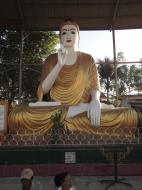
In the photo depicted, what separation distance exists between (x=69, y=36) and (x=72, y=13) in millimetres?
2209

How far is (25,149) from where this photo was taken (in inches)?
253

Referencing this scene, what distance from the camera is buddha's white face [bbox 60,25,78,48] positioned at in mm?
8695

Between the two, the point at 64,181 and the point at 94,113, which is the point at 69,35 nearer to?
the point at 94,113

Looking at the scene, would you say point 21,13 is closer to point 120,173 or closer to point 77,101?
point 77,101

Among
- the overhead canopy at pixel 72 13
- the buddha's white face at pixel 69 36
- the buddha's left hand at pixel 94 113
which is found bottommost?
the buddha's left hand at pixel 94 113

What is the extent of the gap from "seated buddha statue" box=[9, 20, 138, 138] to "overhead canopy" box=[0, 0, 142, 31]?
6.08ft

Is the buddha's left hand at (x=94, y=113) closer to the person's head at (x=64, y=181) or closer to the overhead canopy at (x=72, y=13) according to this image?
the overhead canopy at (x=72, y=13)

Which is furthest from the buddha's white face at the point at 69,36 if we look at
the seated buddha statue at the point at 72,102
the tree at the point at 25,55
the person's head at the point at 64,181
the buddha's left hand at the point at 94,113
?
the tree at the point at 25,55

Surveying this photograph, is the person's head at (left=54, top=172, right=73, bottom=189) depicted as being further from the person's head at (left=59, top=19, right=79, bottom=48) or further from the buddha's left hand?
the person's head at (left=59, top=19, right=79, bottom=48)

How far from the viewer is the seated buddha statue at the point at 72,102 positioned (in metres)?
7.54

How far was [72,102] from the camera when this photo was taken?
327 inches

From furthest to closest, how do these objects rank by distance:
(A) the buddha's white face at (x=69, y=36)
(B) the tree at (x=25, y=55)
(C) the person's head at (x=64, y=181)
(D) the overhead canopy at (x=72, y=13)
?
(B) the tree at (x=25, y=55)
(D) the overhead canopy at (x=72, y=13)
(A) the buddha's white face at (x=69, y=36)
(C) the person's head at (x=64, y=181)

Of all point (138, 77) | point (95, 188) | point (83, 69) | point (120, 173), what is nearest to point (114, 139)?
point (120, 173)

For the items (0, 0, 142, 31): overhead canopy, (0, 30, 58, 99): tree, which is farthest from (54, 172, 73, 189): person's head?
(0, 30, 58, 99): tree
